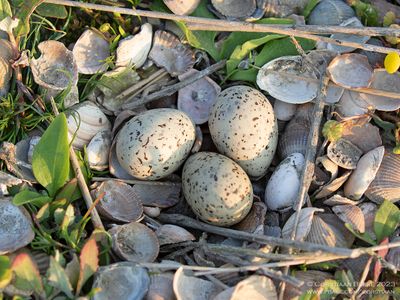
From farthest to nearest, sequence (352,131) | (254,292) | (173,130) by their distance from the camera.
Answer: (352,131) < (173,130) < (254,292)

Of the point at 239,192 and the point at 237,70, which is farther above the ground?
the point at 237,70

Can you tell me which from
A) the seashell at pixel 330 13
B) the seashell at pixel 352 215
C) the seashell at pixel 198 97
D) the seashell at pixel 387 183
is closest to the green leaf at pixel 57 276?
the seashell at pixel 198 97

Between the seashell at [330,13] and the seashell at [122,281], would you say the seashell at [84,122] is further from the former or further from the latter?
the seashell at [330,13]

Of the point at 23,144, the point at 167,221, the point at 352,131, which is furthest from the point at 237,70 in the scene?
the point at 23,144

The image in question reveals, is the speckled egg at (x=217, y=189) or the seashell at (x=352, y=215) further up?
the speckled egg at (x=217, y=189)

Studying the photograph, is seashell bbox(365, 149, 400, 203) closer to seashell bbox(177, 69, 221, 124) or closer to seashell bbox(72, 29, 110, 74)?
seashell bbox(177, 69, 221, 124)

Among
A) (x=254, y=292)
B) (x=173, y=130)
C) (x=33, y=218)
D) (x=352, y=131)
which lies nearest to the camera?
(x=254, y=292)

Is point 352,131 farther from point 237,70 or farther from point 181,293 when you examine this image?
point 181,293
